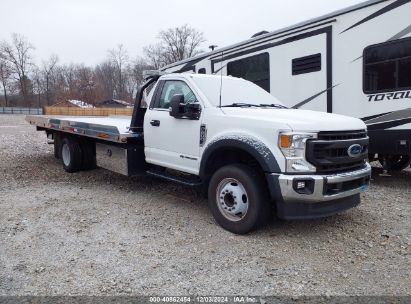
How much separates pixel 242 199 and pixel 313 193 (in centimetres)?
87

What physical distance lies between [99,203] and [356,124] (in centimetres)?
384

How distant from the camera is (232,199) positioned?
15.3 feet

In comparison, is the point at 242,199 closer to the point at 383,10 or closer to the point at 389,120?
the point at 389,120

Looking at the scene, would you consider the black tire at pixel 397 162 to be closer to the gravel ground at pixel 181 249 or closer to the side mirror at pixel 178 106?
the gravel ground at pixel 181 249

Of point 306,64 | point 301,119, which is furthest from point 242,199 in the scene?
point 306,64

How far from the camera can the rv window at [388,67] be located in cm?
616

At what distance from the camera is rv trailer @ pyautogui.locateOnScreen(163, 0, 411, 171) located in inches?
246

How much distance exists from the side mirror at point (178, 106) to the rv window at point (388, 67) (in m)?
3.52

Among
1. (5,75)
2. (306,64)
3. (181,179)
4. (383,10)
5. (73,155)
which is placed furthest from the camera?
(5,75)

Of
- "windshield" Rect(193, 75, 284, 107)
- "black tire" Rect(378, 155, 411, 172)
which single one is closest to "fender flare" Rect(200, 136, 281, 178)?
"windshield" Rect(193, 75, 284, 107)

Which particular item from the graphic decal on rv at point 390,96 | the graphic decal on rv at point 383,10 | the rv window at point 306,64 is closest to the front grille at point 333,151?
the graphic decal on rv at point 390,96

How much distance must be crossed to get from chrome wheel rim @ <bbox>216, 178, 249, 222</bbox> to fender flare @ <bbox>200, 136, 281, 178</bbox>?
16.2 inches

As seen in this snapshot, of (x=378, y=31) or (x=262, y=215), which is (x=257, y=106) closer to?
(x=262, y=215)

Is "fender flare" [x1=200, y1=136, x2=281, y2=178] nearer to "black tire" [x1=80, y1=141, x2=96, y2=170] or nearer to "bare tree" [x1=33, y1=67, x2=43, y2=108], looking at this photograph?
"black tire" [x1=80, y1=141, x2=96, y2=170]
